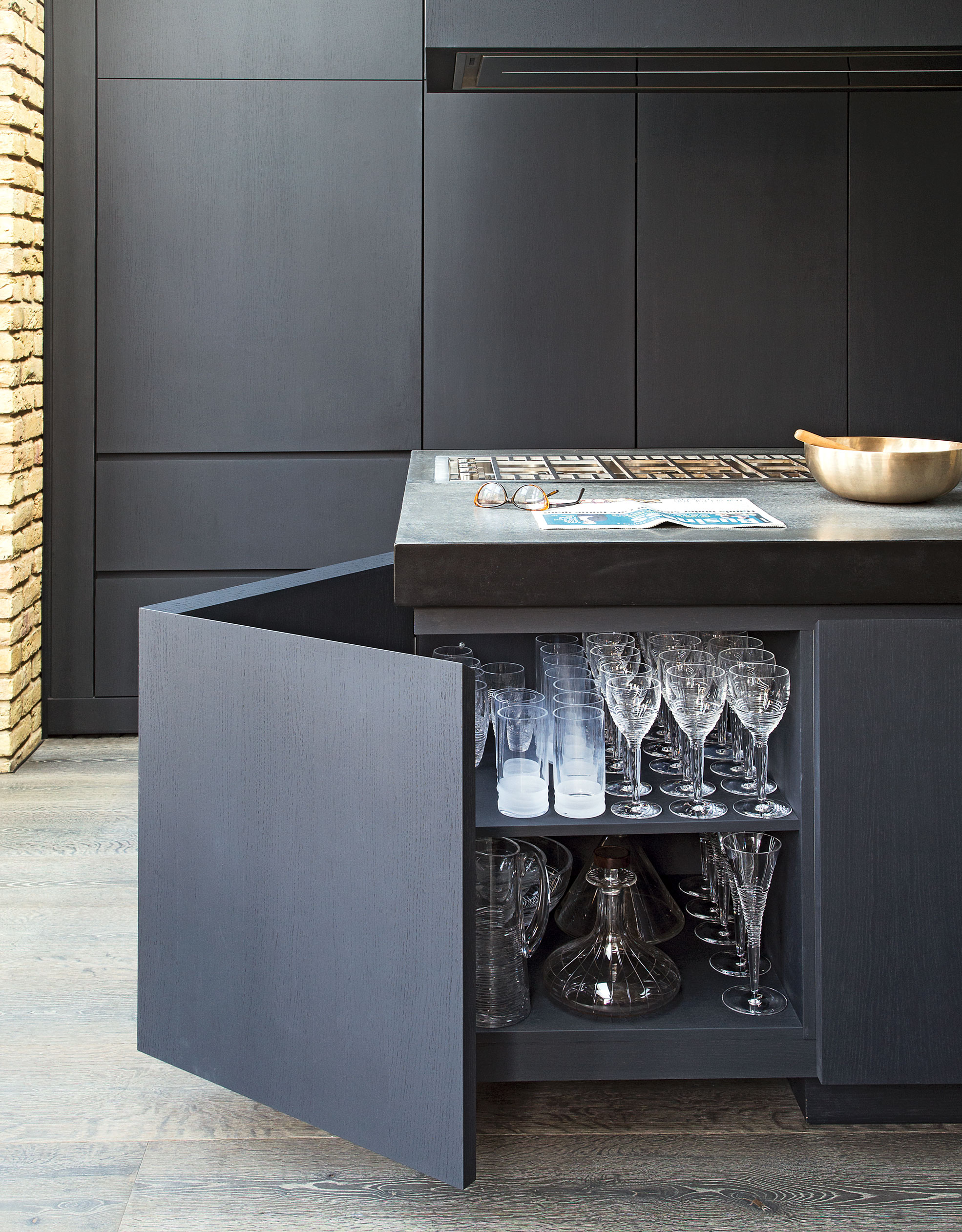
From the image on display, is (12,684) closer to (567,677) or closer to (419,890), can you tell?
(567,677)

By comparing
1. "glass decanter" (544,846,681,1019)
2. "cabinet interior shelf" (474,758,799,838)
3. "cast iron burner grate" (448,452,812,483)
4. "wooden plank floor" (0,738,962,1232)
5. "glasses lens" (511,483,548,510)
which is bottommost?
→ "wooden plank floor" (0,738,962,1232)

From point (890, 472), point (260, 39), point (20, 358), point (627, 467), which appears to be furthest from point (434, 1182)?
point (260, 39)

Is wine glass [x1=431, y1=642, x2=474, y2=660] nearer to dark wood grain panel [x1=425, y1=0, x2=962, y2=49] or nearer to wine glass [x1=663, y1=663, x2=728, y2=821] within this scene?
wine glass [x1=663, y1=663, x2=728, y2=821]

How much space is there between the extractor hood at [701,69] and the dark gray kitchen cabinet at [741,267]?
70 centimetres

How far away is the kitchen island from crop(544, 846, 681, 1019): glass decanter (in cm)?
3

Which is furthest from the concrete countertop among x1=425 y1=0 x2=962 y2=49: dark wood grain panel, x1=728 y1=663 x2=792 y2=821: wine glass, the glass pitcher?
x1=425 y1=0 x2=962 y2=49: dark wood grain panel

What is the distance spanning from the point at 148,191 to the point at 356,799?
262cm

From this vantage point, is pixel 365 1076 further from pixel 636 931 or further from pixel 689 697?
pixel 689 697

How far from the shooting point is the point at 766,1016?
63.1 inches

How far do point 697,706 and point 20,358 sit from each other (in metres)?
2.41

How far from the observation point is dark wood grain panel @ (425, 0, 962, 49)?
2340 millimetres

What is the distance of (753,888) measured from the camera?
5.26 feet

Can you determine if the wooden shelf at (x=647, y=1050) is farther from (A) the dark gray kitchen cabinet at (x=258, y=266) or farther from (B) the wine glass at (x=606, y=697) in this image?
(A) the dark gray kitchen cabinet at (x=258, y=266)

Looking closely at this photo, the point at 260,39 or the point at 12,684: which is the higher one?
the point at 260,39
